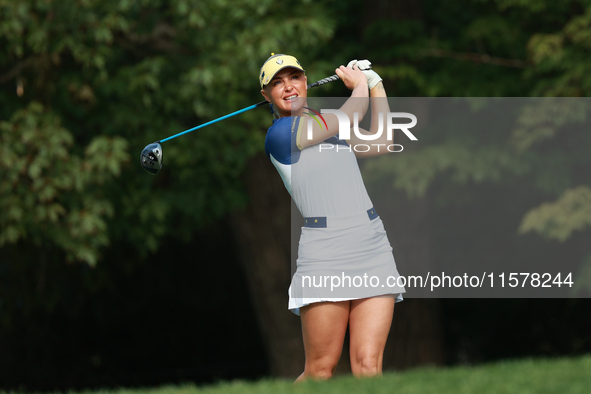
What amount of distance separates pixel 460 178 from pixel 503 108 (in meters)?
0.97

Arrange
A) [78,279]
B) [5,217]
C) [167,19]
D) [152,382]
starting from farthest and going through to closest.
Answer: [152,382], [78,279], [167,19], [5,217]

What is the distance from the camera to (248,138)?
866 cm

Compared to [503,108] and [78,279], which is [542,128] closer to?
[503,108]

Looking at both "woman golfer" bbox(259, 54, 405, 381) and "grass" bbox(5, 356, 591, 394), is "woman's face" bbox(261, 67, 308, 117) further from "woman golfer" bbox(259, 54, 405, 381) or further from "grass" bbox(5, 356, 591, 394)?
"grass" bbox(5, 356, 591, 394)

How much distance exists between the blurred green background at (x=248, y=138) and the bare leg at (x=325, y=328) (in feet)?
14.7

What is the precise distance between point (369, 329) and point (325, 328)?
0.23m

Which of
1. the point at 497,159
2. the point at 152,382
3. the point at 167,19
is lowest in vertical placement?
the point at 152,382

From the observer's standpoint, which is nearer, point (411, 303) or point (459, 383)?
point (459, 383)

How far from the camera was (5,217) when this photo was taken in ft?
27.3

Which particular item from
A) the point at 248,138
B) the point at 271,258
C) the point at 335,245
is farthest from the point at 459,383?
the point at 271,258

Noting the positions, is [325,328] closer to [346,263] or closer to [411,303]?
[346,263]

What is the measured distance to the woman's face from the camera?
4.20m

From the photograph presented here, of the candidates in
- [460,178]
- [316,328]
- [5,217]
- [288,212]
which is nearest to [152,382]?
[288,212]

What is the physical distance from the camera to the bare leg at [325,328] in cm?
400
